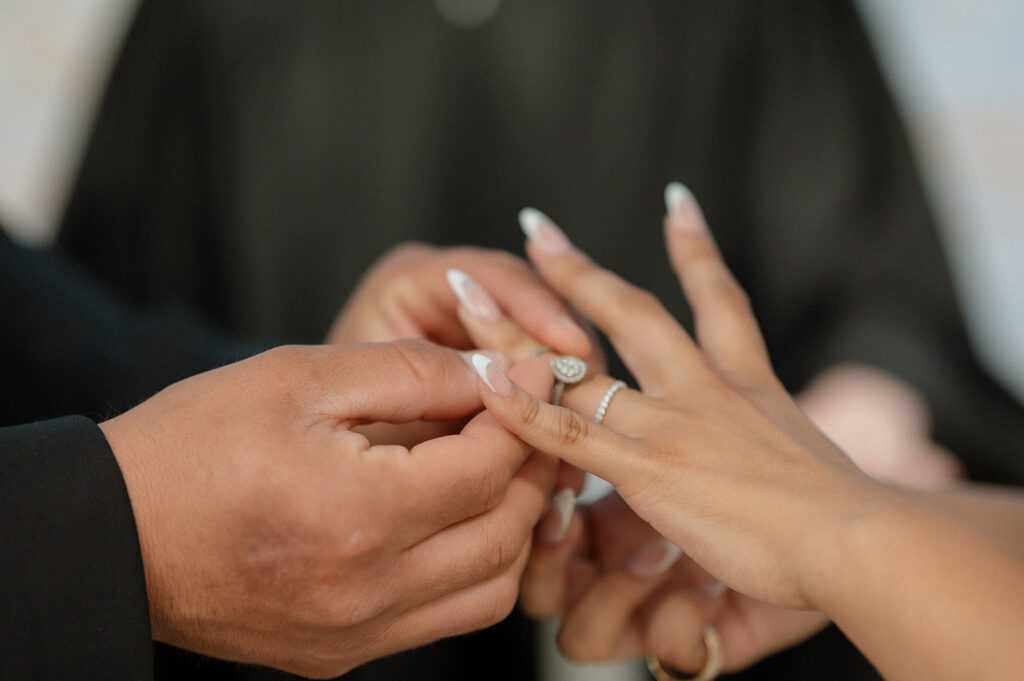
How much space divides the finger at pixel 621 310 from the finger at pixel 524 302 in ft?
0.08

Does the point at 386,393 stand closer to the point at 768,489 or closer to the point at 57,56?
the point at 768,489

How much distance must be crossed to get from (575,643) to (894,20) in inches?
57.5

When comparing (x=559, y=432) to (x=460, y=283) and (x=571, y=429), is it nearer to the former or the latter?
(x=571, y=429)

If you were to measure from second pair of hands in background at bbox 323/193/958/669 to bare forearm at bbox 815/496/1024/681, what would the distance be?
0.89 feet

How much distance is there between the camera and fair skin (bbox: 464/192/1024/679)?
1.74ft

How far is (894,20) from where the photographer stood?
1645 millimetres

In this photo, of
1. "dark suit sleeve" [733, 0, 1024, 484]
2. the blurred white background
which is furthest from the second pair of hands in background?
the blurred white background

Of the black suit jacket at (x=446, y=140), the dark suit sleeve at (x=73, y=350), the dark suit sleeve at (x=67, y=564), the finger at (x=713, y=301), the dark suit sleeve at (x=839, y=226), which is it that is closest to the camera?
the dark suit sleeve at (x=67, y=564)

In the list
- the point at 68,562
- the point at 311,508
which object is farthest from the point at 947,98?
the point at 68,562

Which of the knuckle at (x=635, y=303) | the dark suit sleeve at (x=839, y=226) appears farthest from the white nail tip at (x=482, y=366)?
the dark suit sleeve at (x=839, y=226)

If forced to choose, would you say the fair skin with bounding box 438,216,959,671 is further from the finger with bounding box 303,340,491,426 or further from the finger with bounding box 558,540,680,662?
the finger with bounding box 303,340,491,426

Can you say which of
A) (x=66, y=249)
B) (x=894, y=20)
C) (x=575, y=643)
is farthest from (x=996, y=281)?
(x=66, y=249)

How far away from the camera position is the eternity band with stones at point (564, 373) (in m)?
0.76

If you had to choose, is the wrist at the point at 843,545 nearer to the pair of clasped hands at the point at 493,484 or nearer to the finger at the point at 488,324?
the pair of clasped hands at the point at 493,484
